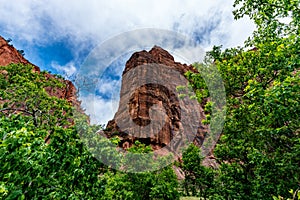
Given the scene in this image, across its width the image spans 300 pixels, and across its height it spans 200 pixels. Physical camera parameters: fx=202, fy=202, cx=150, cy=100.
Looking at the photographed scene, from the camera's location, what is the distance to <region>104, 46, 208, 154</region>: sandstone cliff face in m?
49.6

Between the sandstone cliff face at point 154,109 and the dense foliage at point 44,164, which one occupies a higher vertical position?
the sandstone cliff face at point 154,109

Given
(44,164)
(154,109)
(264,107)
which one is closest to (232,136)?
(264,107)

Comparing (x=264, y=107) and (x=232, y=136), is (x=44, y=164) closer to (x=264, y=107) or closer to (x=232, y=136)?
(x=264, y=107)

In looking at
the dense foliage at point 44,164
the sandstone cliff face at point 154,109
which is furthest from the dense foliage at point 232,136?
the sandstone cliff face at point 154,109

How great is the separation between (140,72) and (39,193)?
5851cm

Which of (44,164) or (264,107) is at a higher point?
(264,107)

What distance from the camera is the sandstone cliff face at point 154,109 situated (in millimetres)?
49625

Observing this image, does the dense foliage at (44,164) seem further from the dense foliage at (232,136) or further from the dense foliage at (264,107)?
the dense foliage at (264,107)

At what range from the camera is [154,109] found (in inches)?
2122

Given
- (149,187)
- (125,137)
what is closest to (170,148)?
(125,137)

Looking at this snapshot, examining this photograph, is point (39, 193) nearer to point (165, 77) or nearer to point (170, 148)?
point (170, 148)

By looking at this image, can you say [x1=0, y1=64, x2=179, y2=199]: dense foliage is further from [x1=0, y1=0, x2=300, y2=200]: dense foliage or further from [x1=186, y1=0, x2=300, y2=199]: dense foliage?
[x1=186, y1=0, x2=300, y2=199]: dense foliage

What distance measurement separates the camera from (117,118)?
181 feet

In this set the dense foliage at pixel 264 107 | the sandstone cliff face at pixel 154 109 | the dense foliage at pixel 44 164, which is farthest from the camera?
the sandstone cliff face at pixel 154 109
